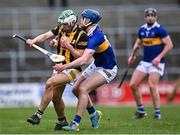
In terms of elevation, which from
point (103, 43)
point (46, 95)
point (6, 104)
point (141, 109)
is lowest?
point (6, 104)

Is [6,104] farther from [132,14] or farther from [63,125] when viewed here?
[63,125]

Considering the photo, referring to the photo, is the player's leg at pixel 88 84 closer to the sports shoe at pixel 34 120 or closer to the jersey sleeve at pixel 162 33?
the sports shoe at pixel 34 120

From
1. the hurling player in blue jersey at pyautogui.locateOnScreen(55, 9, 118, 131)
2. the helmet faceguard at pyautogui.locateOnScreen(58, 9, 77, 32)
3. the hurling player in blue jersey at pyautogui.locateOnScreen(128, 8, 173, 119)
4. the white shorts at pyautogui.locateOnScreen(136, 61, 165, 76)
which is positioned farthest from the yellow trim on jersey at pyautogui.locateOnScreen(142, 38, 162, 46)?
the helmet faceguard at pyautogui.locateOnScreen(58, 9, 77, 32)

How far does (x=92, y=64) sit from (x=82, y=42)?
650mm

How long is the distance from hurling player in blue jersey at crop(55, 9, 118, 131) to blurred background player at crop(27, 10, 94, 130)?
0.19 meters

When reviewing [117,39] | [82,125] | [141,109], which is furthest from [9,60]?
[82,125]

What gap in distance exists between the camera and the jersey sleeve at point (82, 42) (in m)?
13.3

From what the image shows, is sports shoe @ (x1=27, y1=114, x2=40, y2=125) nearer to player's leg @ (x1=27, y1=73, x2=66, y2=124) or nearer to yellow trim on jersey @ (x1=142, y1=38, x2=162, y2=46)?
player's leg @ (x1=27, y1=73, x2=66, y2=124)

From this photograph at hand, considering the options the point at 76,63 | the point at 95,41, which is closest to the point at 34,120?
the point at 76,63

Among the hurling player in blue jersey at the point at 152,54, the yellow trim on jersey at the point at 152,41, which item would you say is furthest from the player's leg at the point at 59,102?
the yellow trim on jersey at the point at 152,41

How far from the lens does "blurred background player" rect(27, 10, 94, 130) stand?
43.0 feet

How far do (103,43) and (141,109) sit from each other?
4.52 m

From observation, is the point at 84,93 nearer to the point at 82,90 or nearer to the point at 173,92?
the point at 82,90

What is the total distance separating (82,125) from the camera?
14.5 meters
